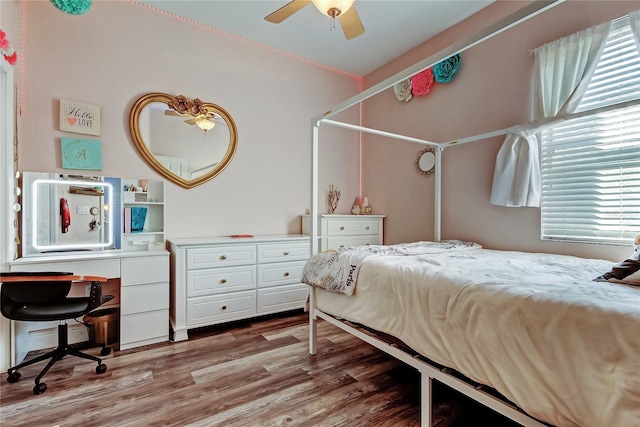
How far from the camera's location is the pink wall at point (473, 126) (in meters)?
2.37

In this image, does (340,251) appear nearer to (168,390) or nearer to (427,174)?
(168,390)

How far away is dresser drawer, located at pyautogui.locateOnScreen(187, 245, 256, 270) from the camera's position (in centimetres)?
263

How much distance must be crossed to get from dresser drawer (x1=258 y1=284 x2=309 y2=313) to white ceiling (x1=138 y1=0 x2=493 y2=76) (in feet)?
8.91

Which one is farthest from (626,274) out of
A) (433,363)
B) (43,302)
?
(43,302)

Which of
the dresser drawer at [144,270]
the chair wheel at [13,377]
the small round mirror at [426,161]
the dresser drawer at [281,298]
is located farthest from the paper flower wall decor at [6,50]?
the small round mirror at [426,161]

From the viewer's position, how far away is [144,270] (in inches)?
95.9

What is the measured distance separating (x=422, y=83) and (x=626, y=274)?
106 inches

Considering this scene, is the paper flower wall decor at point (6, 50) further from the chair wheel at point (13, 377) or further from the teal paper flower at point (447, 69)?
the teal paper flower at point (447, 69)

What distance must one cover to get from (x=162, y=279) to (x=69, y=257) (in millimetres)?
652

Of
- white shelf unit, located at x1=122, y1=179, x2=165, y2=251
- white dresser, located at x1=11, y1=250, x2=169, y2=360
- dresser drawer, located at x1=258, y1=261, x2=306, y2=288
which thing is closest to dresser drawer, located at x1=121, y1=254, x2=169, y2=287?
white dresser, located at x1=11, y1=250, x2=169, y2=360

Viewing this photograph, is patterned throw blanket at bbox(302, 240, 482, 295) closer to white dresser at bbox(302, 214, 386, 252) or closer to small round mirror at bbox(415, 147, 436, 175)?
white dresser at bbox(302, 214, 386, 252)

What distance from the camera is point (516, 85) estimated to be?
2.57m

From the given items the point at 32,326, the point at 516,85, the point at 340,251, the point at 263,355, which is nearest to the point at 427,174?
the point at 516,85

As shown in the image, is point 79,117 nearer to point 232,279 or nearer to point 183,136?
point 183,136
